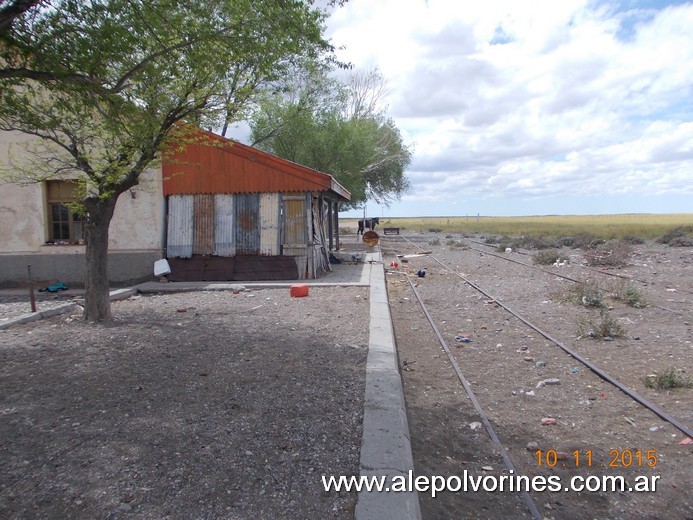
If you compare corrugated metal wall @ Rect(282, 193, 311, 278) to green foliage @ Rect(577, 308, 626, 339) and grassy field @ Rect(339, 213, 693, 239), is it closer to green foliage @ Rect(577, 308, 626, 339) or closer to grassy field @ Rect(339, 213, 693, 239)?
green foliage @ Rect(577, 308, 626, 339)

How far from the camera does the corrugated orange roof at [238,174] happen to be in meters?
13.9

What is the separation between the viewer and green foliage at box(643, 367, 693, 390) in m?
5.95

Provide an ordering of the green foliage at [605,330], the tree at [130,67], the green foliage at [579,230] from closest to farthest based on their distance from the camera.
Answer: the tree at [130,67], the green foliage at [605,330], the green foliage at [579,230]

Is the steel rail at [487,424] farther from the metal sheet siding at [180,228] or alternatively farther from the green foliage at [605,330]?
the metal sheet siding at [180,228]

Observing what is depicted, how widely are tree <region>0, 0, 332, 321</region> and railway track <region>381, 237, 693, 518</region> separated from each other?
482 cm

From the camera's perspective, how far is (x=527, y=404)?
573 centimetres

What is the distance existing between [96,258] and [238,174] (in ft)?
20.7

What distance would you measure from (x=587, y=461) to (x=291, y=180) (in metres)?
10.9

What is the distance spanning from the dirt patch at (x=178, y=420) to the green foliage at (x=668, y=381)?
134 inches

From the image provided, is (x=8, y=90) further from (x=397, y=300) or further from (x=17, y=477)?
(x=397, y=300)
